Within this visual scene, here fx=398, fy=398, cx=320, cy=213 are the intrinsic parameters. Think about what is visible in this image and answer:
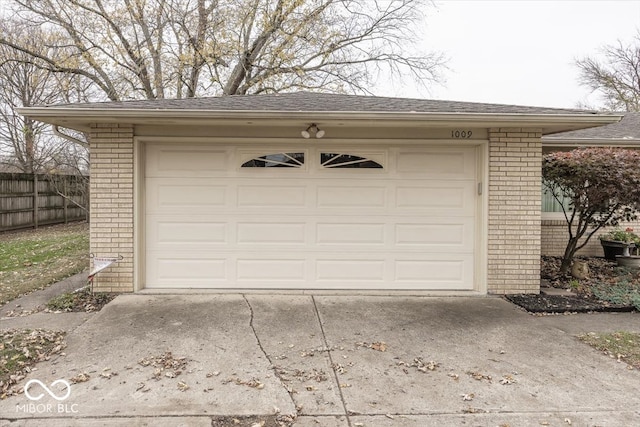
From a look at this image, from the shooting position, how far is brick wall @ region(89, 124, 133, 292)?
17.4 ft

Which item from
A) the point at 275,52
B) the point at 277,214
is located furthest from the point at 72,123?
the point at 275,52

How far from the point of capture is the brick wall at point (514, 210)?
545 centimetres

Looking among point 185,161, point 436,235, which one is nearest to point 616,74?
point 436,235

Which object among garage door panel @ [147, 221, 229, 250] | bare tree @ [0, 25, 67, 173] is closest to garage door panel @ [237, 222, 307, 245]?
garage door panel @ [147, 221, 229, 250]

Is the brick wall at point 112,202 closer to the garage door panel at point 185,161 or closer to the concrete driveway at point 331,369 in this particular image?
the garage door panel at point 185,161

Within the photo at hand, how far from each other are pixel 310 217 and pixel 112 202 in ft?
8.80

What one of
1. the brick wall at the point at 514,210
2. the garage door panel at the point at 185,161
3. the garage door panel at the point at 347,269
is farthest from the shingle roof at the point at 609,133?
the garage door panel at the point at 185,161

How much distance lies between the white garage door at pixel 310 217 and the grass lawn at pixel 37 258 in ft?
6.73

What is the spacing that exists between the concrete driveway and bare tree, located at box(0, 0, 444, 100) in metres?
12.2

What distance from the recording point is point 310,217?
5.63 m

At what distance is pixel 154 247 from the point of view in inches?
221

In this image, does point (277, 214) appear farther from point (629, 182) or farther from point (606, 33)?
point (606, 33)

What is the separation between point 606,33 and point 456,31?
47.1 ft

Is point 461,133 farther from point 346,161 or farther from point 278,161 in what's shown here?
point 278,161
